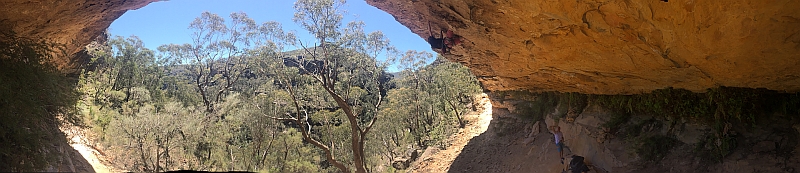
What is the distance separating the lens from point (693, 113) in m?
7.01

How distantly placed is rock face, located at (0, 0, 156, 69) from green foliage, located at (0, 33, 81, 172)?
0.27m

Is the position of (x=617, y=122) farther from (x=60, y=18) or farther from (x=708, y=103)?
(x=60, y=18)

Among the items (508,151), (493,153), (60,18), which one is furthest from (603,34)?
(493,153)

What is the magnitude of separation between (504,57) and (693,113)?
3.29 m

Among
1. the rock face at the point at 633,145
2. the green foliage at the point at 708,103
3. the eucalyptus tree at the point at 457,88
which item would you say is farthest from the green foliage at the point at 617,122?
the eucalyptus tree at the point at 457,88

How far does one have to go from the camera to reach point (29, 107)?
4.95 metres

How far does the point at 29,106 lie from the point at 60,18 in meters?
2.16

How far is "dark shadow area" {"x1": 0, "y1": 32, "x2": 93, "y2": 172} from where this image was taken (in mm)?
4518

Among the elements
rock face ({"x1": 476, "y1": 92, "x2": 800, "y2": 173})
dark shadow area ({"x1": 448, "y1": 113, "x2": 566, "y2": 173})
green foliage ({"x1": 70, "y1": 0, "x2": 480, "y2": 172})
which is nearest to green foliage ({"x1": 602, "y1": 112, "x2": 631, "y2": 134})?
rock face ({"x1": 476, "y1": 92, "x2": 800, "y2": 173})

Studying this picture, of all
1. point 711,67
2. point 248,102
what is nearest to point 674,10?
point 711,67

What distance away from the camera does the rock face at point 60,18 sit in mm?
5699

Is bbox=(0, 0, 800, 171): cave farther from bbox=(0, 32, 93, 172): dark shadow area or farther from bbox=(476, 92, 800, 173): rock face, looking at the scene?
bbox=(0, 32, 93, 172): dark shadow area

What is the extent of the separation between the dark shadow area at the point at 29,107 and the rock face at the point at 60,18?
0.24 metres

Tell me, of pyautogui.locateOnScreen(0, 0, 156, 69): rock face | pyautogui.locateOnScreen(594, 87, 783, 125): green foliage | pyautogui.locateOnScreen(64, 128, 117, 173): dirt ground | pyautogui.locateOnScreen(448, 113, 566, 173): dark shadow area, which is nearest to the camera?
pyautogui.locateOnScreen(0, 0, 156, 69): rock face
